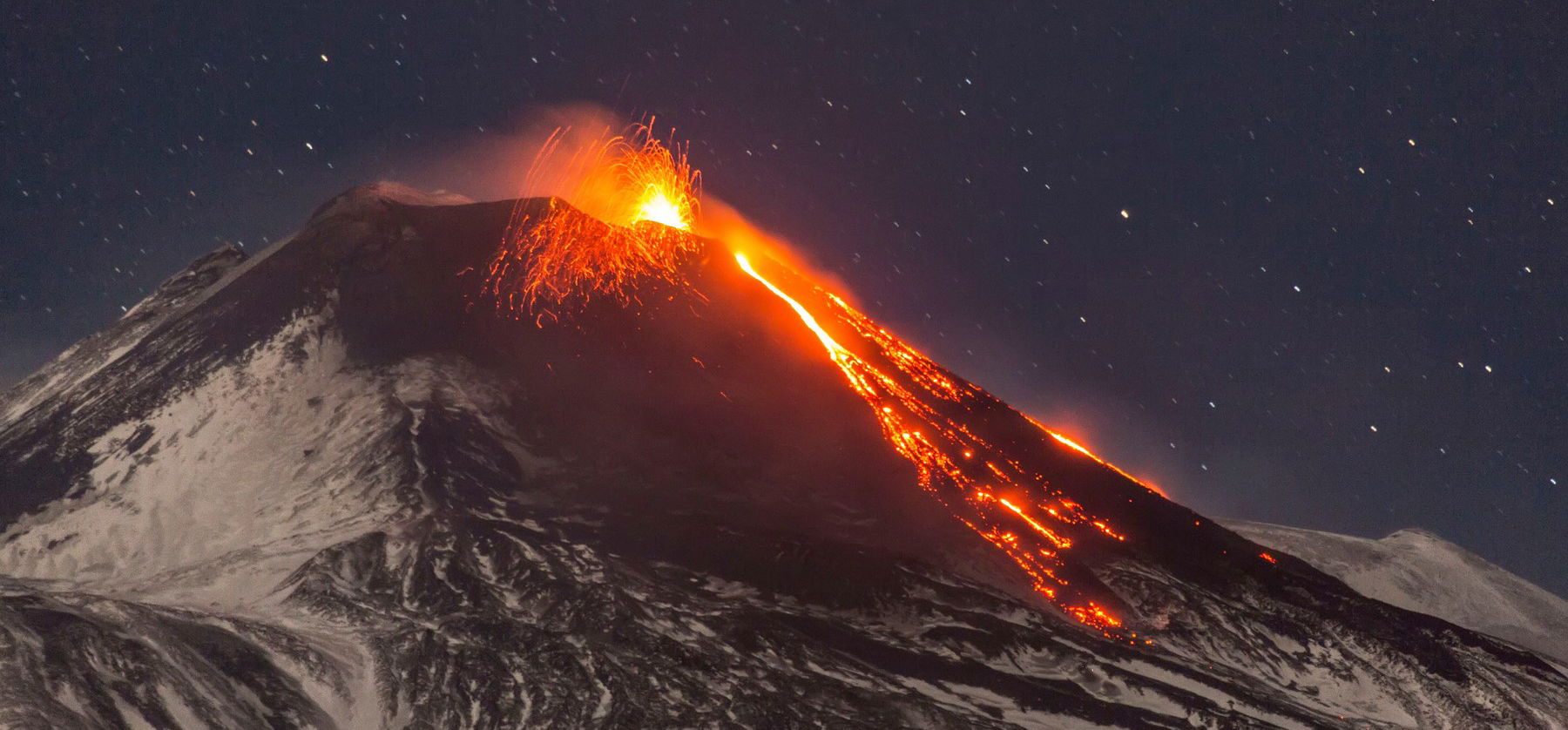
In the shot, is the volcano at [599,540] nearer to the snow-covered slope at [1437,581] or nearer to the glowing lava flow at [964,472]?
the glowing lava flow at [964,472]

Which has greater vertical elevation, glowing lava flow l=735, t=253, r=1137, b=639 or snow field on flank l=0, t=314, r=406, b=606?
glowing lava flow l=735, t=253, r=1137, b=639

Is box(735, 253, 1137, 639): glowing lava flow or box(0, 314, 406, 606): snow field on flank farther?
box(735, 253, 1137, 639): glowing lava flow

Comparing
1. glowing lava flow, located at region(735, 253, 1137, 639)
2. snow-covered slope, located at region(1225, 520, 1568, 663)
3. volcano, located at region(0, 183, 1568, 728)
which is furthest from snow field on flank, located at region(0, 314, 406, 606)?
snow-covered slope, located at region(1225, 520, 1568, 663)

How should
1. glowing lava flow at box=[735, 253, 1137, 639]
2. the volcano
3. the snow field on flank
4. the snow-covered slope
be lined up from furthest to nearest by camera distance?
the snow-covered slope < glowing lava flow at box=[735, 253, 1137, 639] < the snow field on flank < the volcano

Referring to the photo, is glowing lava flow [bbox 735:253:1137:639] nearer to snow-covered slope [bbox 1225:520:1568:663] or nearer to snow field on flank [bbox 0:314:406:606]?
snow field on flank [bbox 0:314:406:606]

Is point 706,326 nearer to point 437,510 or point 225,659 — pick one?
point 437,510

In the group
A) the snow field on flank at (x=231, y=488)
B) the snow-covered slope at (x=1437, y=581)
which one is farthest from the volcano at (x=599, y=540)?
the snow-covered slope at (x=1437, y=581)
